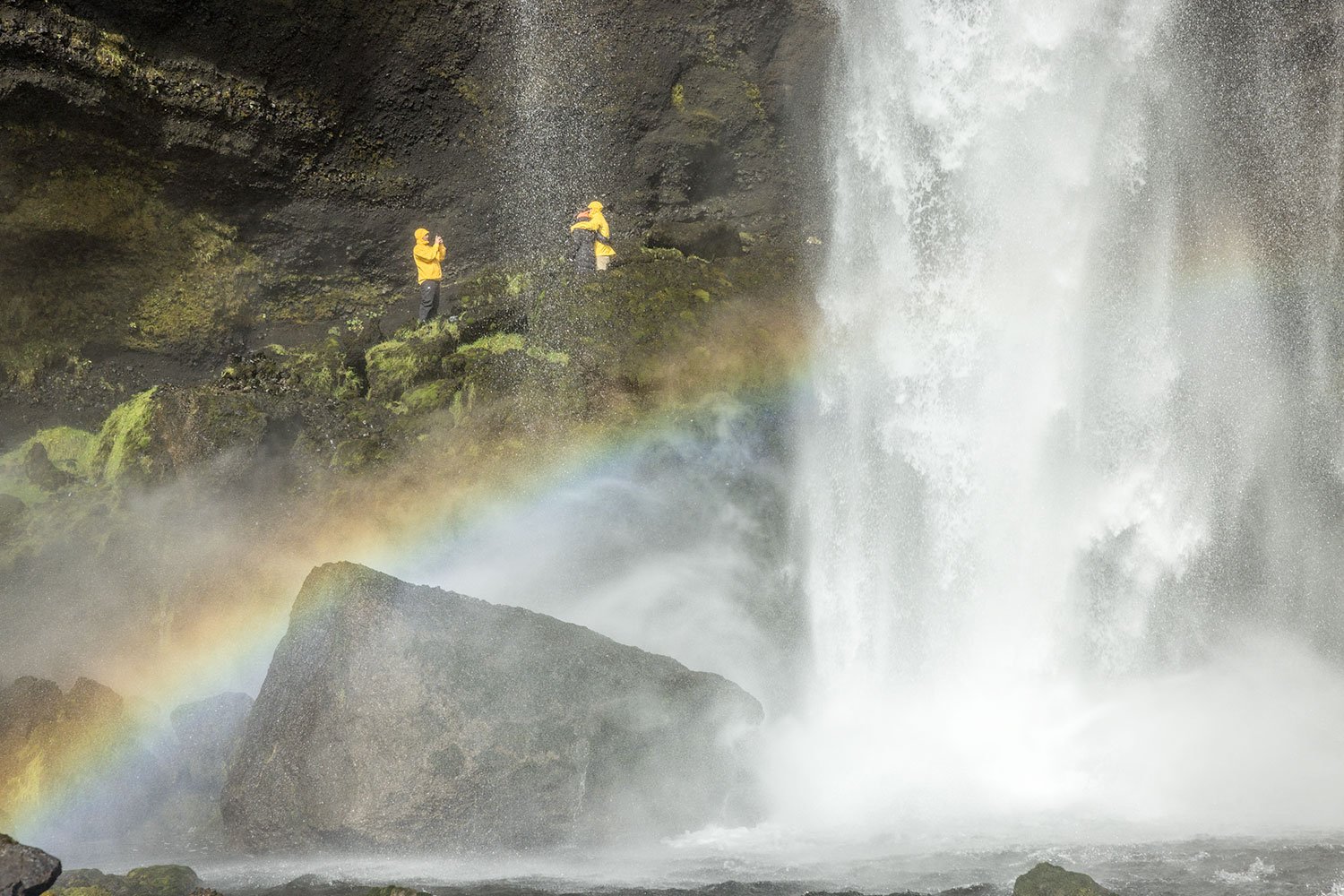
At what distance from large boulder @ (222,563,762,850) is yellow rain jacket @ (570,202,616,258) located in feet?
29.9

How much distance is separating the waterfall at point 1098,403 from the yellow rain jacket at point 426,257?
7.58 meters

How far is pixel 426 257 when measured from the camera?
21.5 meters

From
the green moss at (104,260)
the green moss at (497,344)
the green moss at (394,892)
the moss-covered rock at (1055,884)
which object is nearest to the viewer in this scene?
the moss-covered rock at (1055,884)

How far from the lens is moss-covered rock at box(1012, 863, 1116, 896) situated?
1037cm

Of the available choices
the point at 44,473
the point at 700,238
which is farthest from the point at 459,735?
the point at 700,238

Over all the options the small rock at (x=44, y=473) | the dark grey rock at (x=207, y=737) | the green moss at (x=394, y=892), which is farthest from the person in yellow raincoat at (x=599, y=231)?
the green moss at (x=394, y=892)

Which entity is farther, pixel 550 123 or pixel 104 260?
pixel 550 123

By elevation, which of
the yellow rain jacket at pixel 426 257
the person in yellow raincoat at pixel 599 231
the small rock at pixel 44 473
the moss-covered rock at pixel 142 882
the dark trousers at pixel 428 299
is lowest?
the moss-covered rock at pixel 142 882

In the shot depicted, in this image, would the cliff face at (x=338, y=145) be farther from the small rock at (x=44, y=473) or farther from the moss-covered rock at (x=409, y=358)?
the small rock at (x=44, y=473)

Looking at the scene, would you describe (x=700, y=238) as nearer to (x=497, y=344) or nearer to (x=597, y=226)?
(x=597, y=226)

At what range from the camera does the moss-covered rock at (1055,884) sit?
1037cm

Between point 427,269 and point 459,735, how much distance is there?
10403 millimetres

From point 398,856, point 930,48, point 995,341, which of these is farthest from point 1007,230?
point 398,856

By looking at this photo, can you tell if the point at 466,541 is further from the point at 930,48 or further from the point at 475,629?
the point at 930,48
